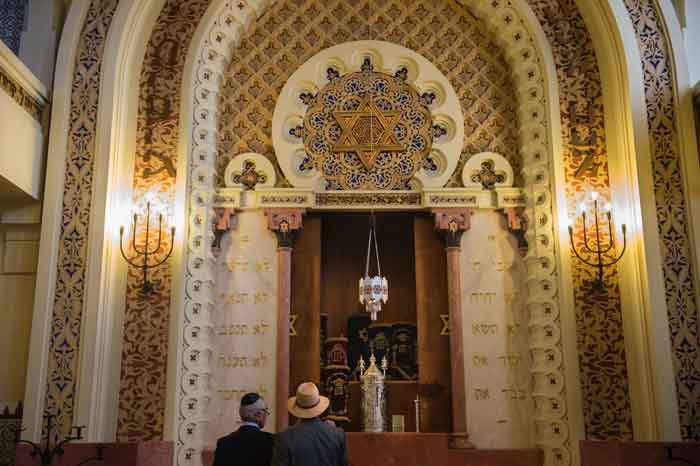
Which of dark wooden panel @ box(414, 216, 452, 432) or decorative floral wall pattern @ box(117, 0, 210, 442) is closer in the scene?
decorative floral wall pattern @ box(117, 0, 210, 442)

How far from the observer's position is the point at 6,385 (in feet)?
21.9

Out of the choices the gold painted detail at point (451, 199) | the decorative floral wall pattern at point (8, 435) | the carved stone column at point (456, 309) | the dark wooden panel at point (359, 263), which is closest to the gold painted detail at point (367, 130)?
the gold painted detail at point (451, 199)

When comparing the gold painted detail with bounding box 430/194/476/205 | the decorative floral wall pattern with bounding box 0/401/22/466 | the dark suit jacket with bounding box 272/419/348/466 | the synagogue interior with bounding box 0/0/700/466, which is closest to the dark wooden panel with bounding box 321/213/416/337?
the synagogue interior with bounding box 0/0/700/466

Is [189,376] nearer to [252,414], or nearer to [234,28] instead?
[252,414]

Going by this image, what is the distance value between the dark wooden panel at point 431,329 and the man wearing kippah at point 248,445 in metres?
3.66

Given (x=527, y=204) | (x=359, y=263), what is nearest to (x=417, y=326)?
(x=527, y=204)

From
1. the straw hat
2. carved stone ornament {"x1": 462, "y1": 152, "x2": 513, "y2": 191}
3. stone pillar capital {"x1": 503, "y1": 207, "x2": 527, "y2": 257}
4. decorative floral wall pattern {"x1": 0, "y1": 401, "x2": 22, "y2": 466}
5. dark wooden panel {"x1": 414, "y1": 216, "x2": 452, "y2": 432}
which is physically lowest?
decorative floral wall pattern {"x1": 0, "y1": 401, "x2": 22, "y2": 466}

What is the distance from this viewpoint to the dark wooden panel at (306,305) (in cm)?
789

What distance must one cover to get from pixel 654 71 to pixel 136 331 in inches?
198

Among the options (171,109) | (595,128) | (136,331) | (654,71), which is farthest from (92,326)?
(654,71)

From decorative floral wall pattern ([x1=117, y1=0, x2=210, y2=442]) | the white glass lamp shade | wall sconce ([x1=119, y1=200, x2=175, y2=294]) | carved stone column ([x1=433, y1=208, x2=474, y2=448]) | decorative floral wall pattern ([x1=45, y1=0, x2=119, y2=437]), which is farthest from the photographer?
the white glass lamp shade

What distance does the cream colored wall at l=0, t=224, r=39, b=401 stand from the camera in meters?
6.70

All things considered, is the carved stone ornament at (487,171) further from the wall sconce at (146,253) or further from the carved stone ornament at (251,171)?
the wall sconce at (146,253)

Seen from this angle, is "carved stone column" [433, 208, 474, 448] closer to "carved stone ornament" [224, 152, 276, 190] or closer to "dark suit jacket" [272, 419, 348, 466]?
"carved stone ornament" [224, 152, 276, 190]
